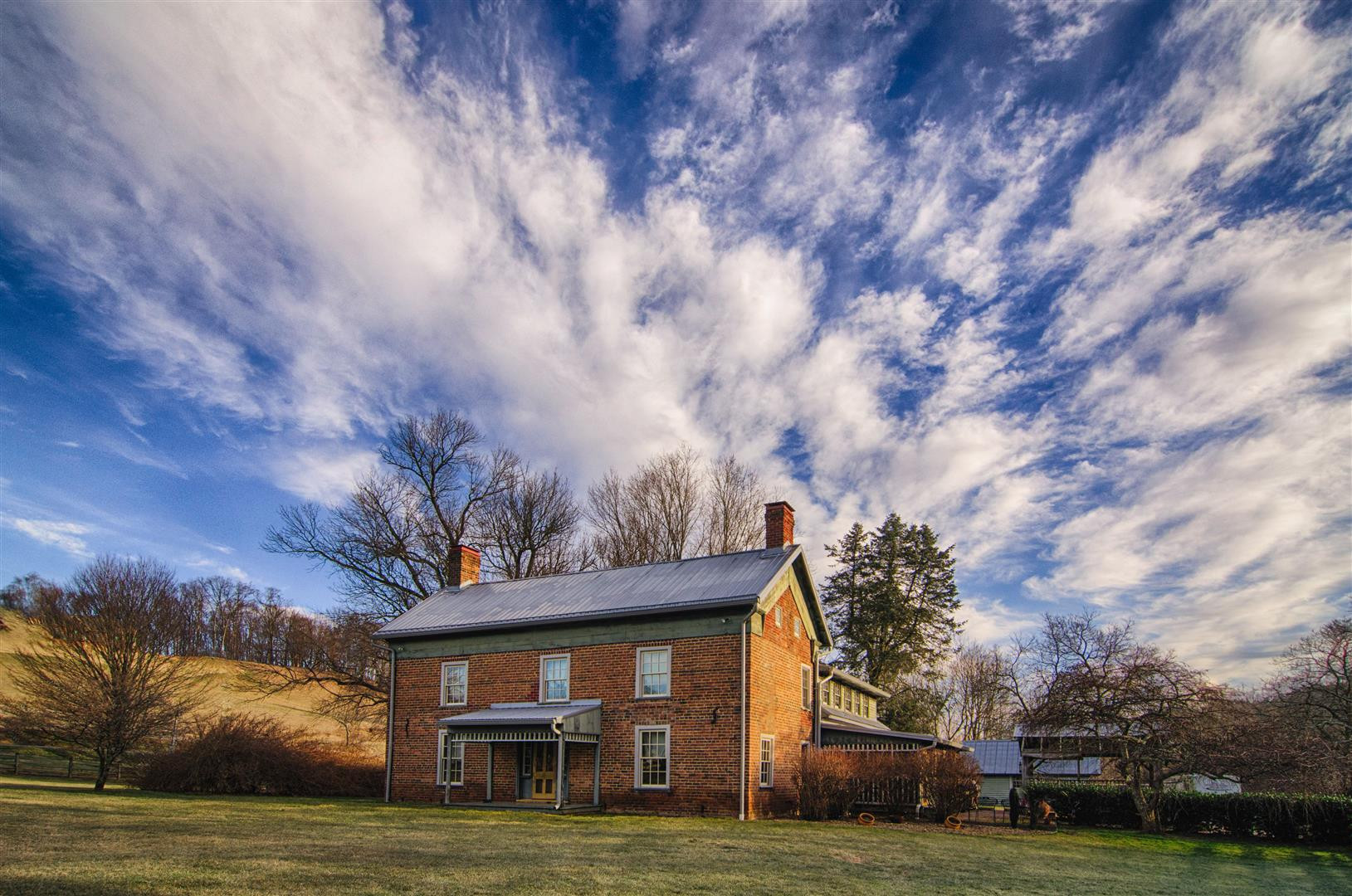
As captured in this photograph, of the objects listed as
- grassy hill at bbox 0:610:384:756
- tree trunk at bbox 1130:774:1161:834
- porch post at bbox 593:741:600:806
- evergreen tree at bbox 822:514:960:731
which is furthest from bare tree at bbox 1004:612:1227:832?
grassy hill at bbox 0:610:384:756

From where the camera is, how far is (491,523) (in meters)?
39.3

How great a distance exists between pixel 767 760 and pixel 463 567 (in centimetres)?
Answer: 1373

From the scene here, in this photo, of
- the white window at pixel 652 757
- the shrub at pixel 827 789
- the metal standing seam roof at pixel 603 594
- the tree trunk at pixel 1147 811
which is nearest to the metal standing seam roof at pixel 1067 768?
the tree trunk at pixel 1147 811

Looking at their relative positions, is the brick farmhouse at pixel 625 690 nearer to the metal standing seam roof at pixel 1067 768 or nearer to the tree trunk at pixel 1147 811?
the tree trunk at pixel 1147 811

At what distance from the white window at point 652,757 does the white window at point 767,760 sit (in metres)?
2.42

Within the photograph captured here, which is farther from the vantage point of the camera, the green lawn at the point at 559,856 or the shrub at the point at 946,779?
the shrub at the point at 946,779

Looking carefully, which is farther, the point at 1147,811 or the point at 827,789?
the point at 1147,811

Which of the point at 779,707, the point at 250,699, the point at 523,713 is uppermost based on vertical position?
the point at 779,707

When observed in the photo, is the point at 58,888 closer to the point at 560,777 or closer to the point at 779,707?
the point at 560,777

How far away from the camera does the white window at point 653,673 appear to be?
21406mm

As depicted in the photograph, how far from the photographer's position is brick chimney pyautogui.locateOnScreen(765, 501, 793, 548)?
25.2 m

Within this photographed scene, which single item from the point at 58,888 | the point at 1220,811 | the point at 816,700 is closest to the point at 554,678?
Result: the point at 816,700

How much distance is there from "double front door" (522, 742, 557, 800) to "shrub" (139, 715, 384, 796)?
833 centimetres

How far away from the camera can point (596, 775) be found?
70.8 feet
